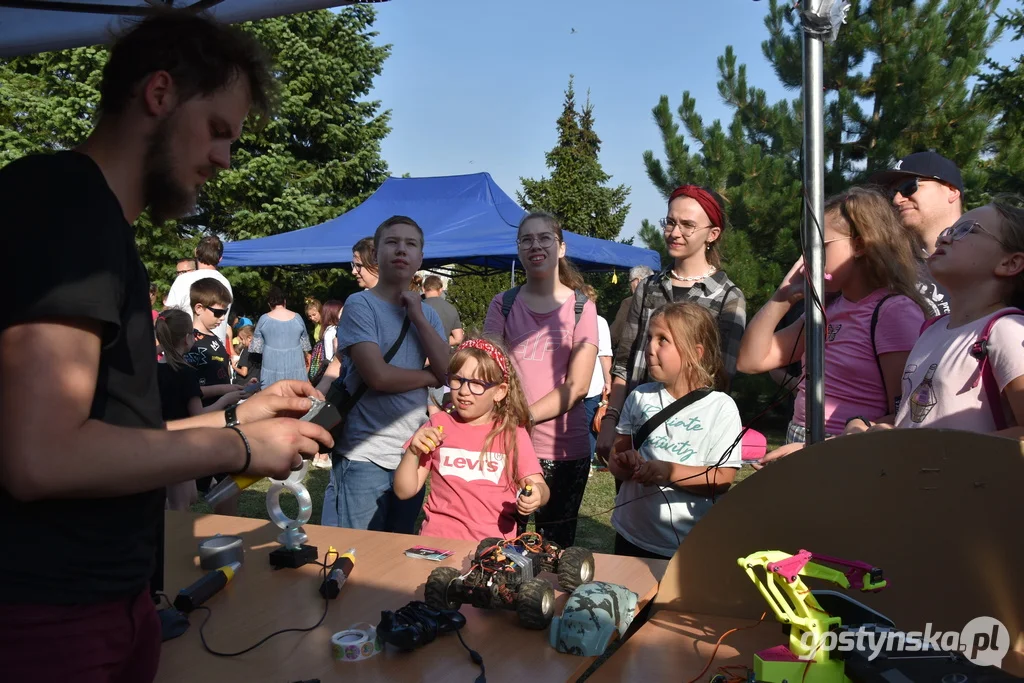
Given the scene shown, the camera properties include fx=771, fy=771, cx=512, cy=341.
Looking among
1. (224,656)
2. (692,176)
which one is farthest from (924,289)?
(692,176)

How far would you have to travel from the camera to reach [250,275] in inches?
703

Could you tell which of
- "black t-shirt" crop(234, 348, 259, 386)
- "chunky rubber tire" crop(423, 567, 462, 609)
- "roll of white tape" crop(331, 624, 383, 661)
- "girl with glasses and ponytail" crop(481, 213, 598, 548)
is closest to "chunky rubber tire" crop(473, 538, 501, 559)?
"chunky rubber tire" crop(423, 567, 462, 609)

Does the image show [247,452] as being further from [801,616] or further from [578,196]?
[578,196]

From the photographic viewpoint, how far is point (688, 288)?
9.82 feet

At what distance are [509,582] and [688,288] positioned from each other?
5.37 feet

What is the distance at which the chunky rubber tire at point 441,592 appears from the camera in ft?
5.72

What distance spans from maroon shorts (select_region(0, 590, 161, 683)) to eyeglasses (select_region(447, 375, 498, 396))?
146 cm

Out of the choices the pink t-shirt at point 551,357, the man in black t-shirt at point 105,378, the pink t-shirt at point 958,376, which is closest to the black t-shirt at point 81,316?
the man in black t-shirt at point 105,378

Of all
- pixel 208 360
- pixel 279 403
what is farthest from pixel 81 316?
pixel 208 360

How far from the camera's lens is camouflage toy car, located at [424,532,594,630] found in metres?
1.65

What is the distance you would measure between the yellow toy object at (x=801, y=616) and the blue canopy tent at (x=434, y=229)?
26.9 ft

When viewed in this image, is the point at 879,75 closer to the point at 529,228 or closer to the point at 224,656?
the point at 529,228

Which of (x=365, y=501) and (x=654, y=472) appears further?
(x=365, y=501)

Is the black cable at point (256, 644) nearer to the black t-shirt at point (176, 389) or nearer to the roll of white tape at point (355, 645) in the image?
the roll of white tape at point (355, 645)
